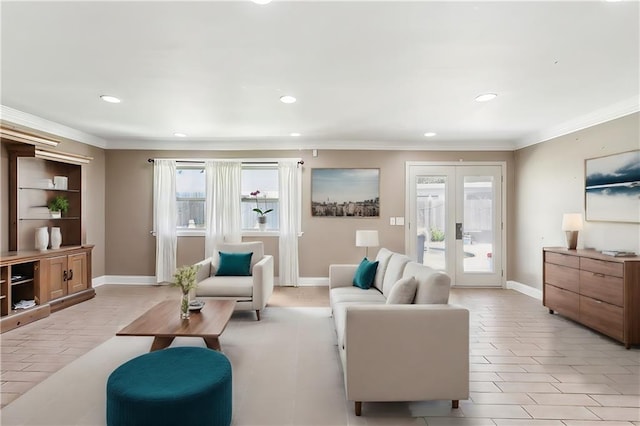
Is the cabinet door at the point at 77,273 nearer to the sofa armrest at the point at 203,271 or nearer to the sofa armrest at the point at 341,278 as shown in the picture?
the sofa armrest at the point at 203,271

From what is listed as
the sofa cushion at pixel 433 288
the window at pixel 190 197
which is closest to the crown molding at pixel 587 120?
the sofa cushion at pixel 433 288

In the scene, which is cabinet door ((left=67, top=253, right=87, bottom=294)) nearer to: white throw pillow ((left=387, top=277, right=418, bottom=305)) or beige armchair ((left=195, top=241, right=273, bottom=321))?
beige armchair ((left=195, top=241, right=273, bottom=321))

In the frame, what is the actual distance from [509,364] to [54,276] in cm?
534

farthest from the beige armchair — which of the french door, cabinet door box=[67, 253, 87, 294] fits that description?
the french door

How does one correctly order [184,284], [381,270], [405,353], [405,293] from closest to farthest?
[405,353]
[405,293]
[184,284]
[381,270]

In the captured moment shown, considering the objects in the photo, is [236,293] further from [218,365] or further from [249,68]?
[249,68]

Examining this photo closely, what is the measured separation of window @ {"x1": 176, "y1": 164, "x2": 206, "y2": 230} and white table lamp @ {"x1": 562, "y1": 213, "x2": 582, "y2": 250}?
18.0 feet

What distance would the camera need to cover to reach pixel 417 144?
233 inches

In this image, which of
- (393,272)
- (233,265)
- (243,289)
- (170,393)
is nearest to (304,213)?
(233,265)

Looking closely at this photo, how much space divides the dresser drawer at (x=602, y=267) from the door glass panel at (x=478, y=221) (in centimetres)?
210

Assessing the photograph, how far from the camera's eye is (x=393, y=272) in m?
3.40

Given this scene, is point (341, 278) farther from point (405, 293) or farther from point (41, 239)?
point (41, 239)

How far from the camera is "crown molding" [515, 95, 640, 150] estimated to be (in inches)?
146

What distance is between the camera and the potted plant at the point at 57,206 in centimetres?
478
